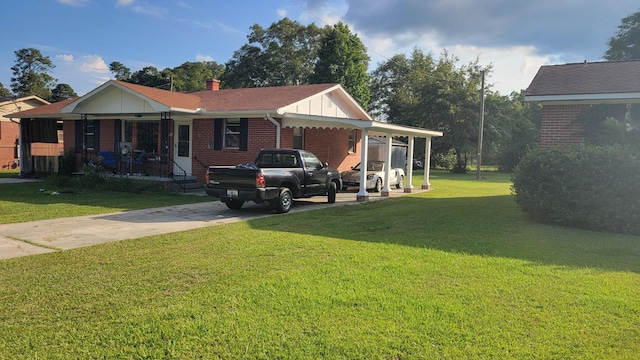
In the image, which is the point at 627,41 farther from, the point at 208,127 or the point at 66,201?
the point at 66,201

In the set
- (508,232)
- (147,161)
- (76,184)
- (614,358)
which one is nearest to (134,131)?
(147,161)

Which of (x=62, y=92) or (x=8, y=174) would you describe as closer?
(x=8, y=174)

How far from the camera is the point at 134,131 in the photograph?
19.5 metres

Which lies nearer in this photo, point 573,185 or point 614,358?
point 614,358

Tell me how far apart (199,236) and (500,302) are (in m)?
5.33

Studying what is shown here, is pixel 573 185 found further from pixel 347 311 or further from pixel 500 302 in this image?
pixel 347 311

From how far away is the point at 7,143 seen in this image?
92.8 feet

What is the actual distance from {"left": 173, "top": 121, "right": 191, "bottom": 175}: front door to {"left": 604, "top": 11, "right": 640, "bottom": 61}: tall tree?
42.2 m

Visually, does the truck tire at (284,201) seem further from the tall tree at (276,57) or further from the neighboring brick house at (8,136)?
the tall tree at (276,57)

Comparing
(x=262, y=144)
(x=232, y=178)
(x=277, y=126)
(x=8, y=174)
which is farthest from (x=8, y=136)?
(x=232, y=178)

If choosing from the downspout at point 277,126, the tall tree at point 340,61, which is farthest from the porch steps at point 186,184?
the tall tree at point 340,61

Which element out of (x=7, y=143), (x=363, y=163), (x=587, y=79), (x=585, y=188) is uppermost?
(x=587, y=79)

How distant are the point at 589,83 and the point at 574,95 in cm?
95

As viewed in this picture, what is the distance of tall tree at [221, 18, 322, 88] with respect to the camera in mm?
50469
